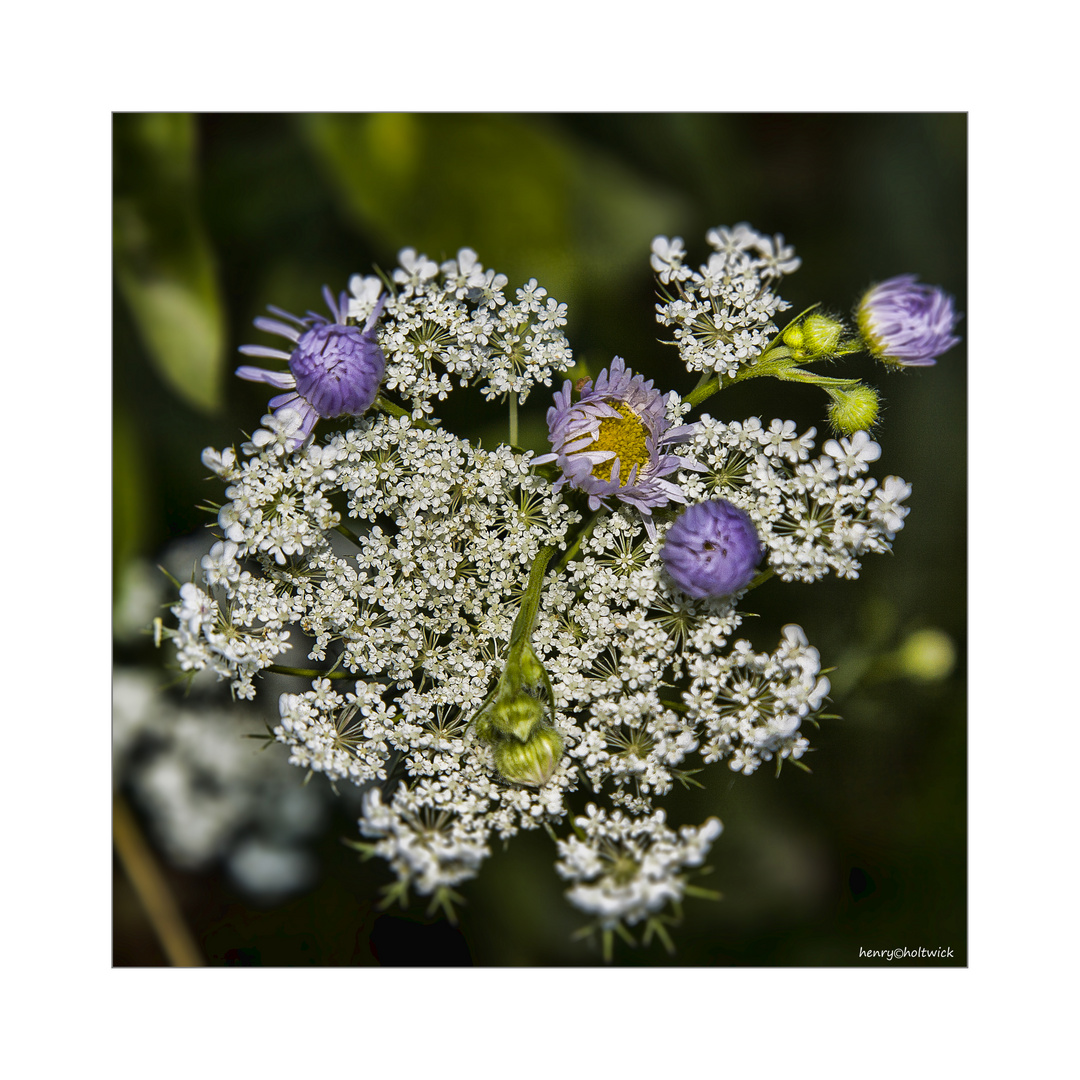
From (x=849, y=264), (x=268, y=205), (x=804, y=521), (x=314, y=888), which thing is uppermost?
(x=268, y=205)

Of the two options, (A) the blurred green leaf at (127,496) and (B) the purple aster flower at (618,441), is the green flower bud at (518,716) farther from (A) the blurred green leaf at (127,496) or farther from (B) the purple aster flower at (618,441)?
(A) the blurred green leaf at (127,496)

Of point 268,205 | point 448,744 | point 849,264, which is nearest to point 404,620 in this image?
point 448,744

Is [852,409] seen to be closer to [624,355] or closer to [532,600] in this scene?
[624,355]

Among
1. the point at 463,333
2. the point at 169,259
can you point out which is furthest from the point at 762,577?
the point at 169,259

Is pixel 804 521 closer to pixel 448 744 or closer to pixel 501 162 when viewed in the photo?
pixel 448 744

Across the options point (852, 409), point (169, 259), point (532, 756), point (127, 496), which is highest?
point (169, 259)

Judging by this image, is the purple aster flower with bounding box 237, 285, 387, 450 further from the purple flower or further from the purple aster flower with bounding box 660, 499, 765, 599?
the purple flower

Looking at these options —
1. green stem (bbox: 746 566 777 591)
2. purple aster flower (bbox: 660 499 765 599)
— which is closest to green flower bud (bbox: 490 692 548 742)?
purple aster flower (bbox: 660 499 765 599)
